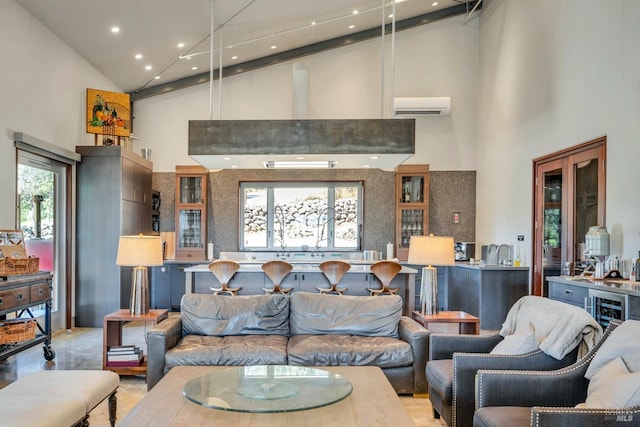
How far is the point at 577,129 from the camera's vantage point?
18.2 ft

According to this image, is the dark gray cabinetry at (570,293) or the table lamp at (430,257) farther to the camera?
the table lamp at (430,257)

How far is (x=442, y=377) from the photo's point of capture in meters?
3.18

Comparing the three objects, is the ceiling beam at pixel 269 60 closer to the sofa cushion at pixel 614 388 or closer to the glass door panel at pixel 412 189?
the glass door panel at pixel 412 189

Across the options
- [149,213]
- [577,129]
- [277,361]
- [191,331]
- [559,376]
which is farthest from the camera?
[149,213]

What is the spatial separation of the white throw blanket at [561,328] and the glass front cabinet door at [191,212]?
20.5ft

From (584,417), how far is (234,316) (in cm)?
292

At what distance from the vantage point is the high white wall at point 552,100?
15.3 feet

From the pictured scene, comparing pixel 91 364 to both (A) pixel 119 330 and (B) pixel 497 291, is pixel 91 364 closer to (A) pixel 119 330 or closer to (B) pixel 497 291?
(A) pixel 119 330

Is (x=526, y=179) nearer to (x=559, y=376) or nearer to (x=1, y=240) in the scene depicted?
(x=559, y=376)

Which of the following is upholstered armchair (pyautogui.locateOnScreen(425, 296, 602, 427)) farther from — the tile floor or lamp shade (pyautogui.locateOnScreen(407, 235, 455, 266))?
lamp shade (pyautogui.locateOnScreen(407, 235, 455, 266))

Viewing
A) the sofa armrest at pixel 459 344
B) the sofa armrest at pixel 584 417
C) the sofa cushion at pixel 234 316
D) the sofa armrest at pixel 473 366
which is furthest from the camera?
the sofa cushion at pixel 234 316

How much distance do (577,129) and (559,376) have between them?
3.79 metres

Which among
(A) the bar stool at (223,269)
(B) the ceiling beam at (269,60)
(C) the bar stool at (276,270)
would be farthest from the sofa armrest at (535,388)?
(B) the ceiling beam at (269,60)

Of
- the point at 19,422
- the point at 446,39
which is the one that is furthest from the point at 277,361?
the point at 446,39
